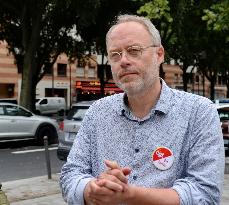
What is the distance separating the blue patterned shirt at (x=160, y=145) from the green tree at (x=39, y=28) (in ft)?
56.5

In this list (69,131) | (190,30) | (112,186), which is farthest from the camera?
(190,30)

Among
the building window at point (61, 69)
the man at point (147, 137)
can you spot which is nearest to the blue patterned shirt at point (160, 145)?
the man at point (147, 137)

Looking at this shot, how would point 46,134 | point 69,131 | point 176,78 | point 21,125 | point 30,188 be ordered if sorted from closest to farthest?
point 30,188, point 69,131, point 21,125, point 46,134, point 176,78

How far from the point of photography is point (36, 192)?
27.5ft

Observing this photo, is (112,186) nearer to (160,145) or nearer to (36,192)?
(160,145)

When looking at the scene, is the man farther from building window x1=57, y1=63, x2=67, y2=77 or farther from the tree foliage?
building window x1=57, y1=63, x2=67, y2=77

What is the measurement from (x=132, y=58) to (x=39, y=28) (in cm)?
2117

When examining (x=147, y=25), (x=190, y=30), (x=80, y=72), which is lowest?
(x=147, y=25)

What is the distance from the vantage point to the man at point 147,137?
197 cm

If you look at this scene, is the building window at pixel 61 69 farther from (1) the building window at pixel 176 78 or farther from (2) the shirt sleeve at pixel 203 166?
(2) the shirt sleeve at pixel 203 166

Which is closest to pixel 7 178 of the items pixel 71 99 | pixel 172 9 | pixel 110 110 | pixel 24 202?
pixel 24 202

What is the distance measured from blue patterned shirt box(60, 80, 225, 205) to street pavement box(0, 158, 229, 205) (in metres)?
5.37

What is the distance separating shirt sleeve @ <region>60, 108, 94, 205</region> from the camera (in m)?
2.06

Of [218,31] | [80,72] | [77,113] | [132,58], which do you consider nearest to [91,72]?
Answer: [80,72]
